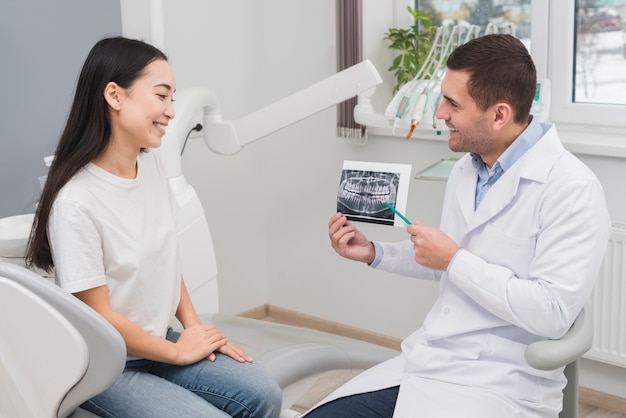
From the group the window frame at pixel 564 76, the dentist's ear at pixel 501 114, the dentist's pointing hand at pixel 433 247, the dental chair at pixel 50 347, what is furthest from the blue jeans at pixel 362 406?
the window frame at pixel 564 76

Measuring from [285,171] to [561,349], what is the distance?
209 cm

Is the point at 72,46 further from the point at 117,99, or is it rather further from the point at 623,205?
the point at 623,205

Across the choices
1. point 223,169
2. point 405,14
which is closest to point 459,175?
point 405,14

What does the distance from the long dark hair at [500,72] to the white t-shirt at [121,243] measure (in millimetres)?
696

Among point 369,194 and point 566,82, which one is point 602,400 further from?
point 369,194

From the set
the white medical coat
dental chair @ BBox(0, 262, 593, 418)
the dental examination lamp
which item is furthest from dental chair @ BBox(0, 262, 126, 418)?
the dental examination lamp

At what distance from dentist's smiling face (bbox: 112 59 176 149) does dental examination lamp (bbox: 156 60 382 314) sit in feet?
1.79

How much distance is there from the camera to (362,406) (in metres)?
1.64

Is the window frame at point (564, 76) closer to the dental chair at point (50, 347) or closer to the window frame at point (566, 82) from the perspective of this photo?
the window frame at point (566, 82)

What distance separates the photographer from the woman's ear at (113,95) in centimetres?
170

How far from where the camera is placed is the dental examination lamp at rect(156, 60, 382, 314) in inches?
88.4

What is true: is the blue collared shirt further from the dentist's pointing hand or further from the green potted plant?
the green potted plant

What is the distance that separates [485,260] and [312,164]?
1786 mm

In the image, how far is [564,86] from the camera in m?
2.69
